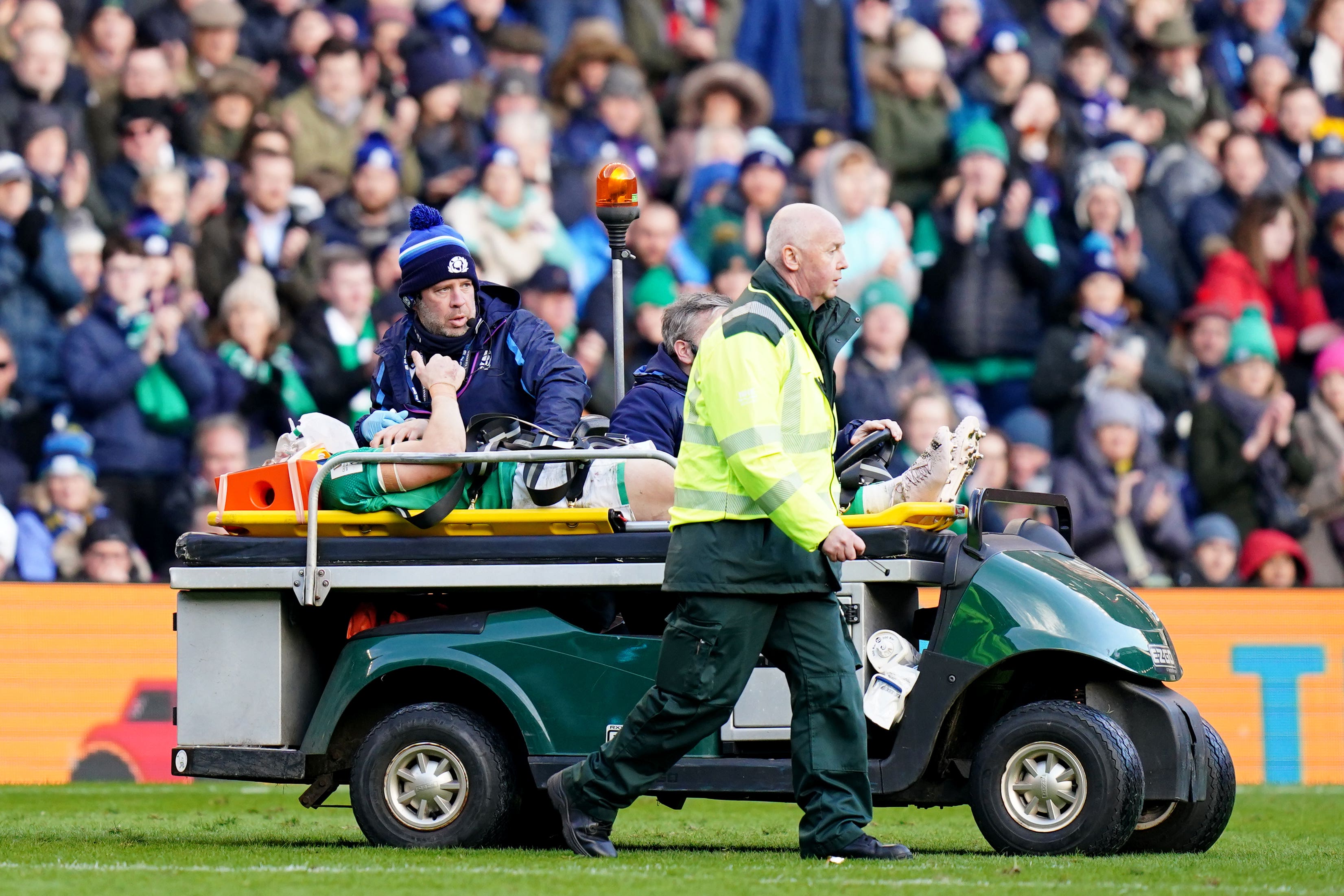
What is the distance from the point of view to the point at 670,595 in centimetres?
821

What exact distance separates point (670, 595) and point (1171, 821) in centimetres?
207

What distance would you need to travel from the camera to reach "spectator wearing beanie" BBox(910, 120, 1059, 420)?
15.8m

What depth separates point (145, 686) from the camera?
1238 cm

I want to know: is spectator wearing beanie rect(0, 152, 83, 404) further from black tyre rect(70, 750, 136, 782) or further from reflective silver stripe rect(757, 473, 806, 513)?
reflective silver stripe rect(757, 473, 806, 513)

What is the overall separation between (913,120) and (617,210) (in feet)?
25.0

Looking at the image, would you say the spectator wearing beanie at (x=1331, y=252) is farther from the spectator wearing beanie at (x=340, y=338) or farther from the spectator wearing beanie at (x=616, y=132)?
the spectator wearing beanie at (x=340, y=338)

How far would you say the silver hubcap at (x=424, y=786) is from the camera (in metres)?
8.05

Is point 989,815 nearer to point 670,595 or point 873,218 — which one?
point 670,595

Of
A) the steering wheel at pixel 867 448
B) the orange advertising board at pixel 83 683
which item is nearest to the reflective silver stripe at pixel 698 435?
the steering wheel at pixel 867 448

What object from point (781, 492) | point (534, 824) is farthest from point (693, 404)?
point (534, 824)

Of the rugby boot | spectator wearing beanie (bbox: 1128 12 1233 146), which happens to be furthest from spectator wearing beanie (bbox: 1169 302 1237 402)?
the rugby boot

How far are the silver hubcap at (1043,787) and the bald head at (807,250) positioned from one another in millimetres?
1786

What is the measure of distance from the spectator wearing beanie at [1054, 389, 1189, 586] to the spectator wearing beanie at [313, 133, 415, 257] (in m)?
4.99

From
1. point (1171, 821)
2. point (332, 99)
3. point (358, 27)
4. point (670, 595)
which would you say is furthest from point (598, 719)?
point (358, 27)
